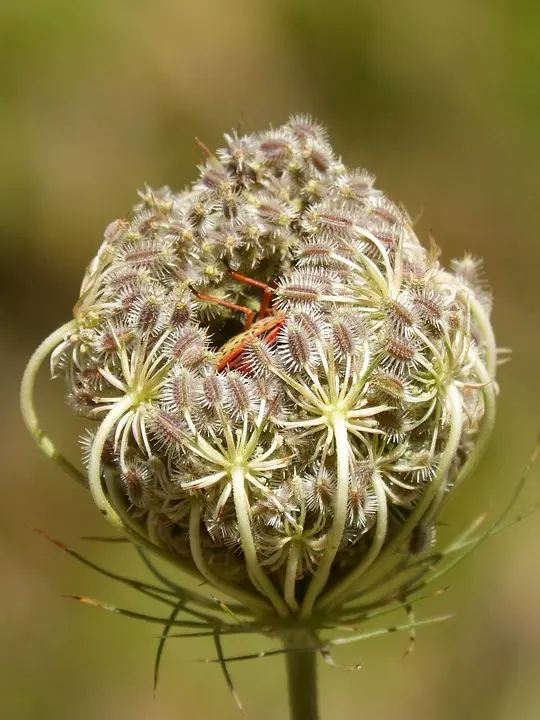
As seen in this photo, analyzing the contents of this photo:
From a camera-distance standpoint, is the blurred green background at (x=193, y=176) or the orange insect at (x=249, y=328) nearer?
the orange insect at (x=249, y=328)

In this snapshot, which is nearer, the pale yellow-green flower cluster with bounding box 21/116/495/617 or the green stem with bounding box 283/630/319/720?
the pale yellow-green flower cluster with bounding box 21/116/495/617

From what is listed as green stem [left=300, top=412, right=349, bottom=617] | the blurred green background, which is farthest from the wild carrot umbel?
the blurred green background

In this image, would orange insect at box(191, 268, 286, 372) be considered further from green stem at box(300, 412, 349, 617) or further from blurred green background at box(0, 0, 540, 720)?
blurred green background at box(0, 0, 540, 720)

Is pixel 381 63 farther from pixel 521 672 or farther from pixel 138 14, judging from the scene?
pixel 521 672

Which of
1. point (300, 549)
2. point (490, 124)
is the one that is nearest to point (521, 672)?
point (300, 549)

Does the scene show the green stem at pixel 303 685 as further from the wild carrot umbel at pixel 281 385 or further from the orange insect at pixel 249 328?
the orange insect at pixel 249 328

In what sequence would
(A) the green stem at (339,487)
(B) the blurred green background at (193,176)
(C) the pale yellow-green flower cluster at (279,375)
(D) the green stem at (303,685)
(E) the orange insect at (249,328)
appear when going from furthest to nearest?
(B) the blurred green background at (193,176) → (D) the green stem at (303,685) → (E) the orange insect at (249,328) → (C) the pale yellow-green flower cluster at (279,375) → (A) the green stem at (339,487)

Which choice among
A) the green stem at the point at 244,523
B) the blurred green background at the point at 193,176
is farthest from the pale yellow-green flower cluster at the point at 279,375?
the blurred green background at the point at 193,176
